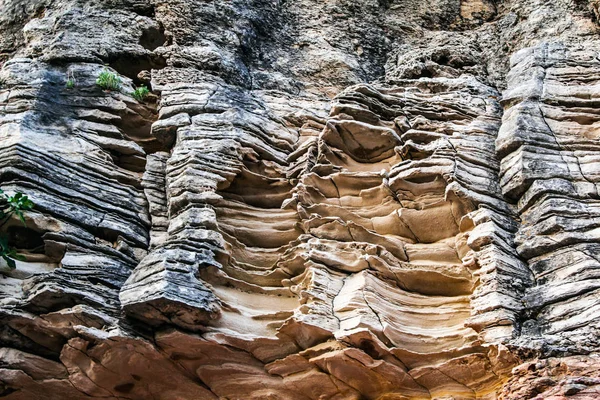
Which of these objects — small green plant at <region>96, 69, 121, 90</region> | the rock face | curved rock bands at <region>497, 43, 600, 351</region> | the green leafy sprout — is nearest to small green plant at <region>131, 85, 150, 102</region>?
the rock face

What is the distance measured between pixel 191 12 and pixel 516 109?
611 cm

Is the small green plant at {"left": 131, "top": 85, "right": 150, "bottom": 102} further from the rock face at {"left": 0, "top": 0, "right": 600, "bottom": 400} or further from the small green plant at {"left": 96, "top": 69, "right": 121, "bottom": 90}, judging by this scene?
the small green plant at {"left": 96, "top": 69, "right": 121, "bottom": 90}

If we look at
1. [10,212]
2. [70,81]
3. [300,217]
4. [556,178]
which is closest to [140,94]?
[70,81]

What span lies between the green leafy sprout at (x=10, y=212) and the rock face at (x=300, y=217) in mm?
166

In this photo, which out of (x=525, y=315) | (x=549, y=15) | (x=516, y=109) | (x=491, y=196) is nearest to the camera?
(x=525, y=315)

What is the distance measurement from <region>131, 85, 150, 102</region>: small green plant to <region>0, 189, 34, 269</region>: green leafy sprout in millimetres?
3170

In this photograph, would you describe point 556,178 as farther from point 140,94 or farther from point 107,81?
point 107,81

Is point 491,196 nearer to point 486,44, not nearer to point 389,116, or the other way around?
point 389,116

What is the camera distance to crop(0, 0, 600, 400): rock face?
916cm

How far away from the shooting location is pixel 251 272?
10.4 metres

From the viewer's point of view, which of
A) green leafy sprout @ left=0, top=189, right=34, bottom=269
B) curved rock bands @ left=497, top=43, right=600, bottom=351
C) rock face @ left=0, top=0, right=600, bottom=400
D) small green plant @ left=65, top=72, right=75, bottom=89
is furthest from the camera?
small green plant @ left=65, top=72, right=75, bottom=89

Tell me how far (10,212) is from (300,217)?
3.72 m

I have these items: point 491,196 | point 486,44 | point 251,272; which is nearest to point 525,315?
point 491,196

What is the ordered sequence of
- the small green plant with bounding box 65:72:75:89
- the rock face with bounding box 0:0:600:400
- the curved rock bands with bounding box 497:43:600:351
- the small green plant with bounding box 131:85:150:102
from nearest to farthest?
the curved rock bands with bounding box 497:43:600:351, the rock face with bounding box 0:0:600:400, the small green plant with bounding box 65:72:75:89, the small green plant with bounding box 131:85:150:102
